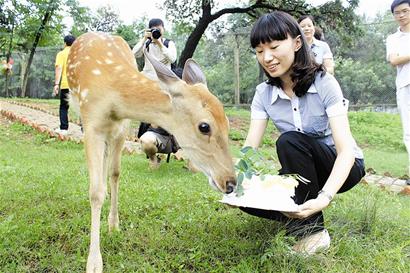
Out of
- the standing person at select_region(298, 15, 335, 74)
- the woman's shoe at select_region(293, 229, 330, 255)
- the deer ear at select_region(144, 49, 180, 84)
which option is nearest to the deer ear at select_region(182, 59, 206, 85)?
the deer ear at select_region(144, 49, 180, 84)

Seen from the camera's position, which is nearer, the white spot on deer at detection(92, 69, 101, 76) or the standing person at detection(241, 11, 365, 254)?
the standing person at detection(241, 11, 365, 254)

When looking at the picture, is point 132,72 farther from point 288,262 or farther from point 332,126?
point 288,262

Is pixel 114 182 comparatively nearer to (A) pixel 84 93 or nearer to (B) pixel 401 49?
(A) pixel 84 93

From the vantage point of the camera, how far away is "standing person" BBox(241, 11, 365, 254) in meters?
2.31

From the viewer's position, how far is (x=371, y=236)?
2648 millimetres

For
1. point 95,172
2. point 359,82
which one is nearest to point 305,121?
point 95,172

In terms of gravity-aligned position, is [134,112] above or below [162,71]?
below

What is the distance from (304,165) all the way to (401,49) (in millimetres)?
2778

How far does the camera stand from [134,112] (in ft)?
7.99

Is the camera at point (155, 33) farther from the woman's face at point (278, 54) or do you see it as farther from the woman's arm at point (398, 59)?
the woman's arm at point (398, 59)

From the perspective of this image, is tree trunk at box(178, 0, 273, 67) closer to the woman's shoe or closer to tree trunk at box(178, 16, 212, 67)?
tree trunk at box(178, 16, 212, 67)

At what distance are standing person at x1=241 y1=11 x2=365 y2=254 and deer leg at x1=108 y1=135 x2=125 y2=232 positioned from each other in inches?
35.4

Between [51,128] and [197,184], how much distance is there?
4.66 meters

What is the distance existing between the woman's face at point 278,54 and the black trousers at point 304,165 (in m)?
0.36
